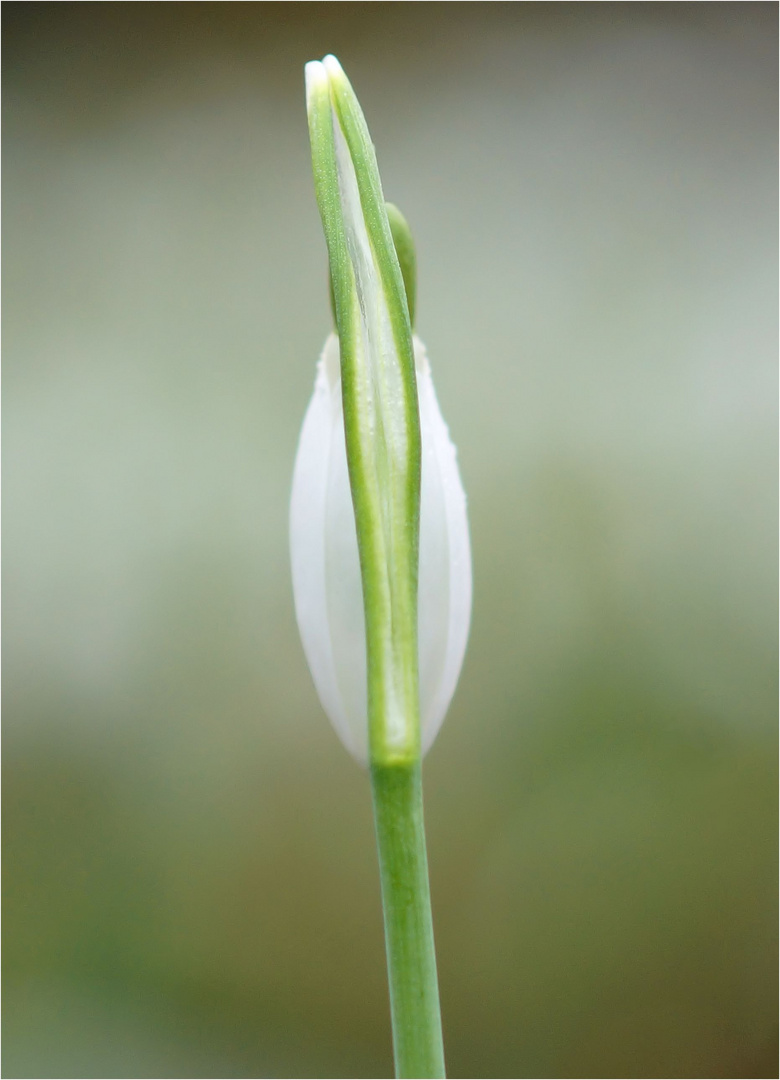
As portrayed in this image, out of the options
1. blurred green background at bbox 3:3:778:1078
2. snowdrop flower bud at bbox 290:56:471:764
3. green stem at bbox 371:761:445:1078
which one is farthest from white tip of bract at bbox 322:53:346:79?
blurred green background at bbox 3:3:778:1078

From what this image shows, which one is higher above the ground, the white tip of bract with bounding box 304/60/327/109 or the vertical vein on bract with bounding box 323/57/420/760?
the white tip of bract with bounding box 304/60/327/109

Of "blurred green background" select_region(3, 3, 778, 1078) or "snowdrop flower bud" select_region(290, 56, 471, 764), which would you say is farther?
"blurred green background" select_region(3, 3, 778, 1078)

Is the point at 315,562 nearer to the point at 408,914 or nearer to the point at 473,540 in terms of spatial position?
the point at 408,914

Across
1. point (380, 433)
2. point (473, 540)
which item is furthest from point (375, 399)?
point (473, 540)

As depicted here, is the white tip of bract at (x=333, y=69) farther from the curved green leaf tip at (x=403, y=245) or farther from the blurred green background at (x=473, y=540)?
the blurred green background at (x=473, y=540)

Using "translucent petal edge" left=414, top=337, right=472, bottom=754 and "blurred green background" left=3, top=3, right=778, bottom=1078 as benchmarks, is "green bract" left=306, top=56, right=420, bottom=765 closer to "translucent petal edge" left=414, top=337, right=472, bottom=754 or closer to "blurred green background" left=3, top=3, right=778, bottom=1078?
"translucent petal edge" left=414, top=337, right=472, bottom=754
